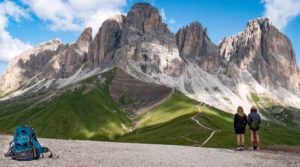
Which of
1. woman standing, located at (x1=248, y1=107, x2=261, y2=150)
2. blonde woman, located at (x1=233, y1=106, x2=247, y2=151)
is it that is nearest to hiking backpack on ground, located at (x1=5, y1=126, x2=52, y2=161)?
blonde woman, located at (x1=233, y1=106, x2=247, y2=151)

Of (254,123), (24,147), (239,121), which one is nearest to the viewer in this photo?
(24,147)

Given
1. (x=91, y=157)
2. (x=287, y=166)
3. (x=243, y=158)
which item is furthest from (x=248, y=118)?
(x=91, y=157)

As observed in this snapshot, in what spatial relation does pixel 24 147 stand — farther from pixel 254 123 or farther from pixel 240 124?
A: pixel 254 123

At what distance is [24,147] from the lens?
30.3 m

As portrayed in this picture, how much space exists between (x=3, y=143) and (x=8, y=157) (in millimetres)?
11235

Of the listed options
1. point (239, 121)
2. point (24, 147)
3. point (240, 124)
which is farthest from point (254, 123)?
point (24, 147)

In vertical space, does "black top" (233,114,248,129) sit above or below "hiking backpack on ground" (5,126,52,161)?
above

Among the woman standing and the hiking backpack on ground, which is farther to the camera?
the woman standing

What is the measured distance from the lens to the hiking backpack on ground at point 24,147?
2978 cm

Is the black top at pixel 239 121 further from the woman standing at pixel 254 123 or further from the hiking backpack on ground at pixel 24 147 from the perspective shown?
the hiking backpack on ground at pixel 24 147

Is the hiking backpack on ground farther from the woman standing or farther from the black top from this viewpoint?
the woman standing

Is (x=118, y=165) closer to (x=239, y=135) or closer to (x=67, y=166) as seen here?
(x=67, y=166)

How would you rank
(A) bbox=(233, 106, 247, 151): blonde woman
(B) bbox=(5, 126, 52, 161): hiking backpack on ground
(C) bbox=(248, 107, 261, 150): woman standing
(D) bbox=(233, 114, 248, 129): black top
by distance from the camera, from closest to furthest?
(B) bbox=(5, 126, 52, 161): hiking backpack on ground, (A) bbox=(233, 106, 247, 151): blonde woman, (D) bbox=(233, 114, 248, 129): black top, (C) bbox=(248, 107, 261, 150): woman standing

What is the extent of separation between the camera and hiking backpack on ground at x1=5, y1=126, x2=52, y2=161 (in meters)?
29.8
